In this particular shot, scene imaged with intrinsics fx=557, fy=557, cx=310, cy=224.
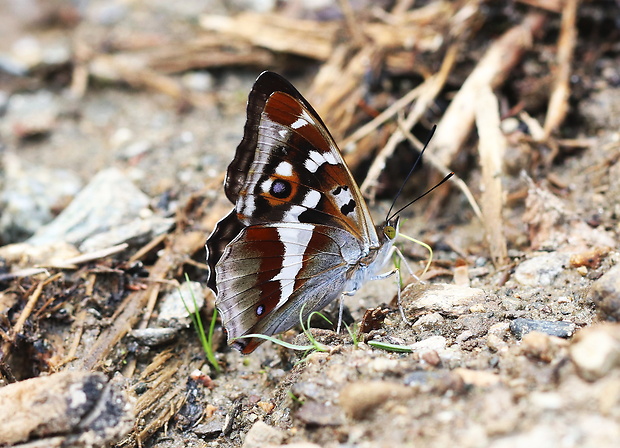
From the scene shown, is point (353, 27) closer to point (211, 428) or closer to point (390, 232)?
point (390, 232)

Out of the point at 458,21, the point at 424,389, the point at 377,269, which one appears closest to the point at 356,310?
the point at 377,269

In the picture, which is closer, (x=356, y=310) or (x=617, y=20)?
(x=356, y=310)

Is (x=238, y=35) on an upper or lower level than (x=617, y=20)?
upper

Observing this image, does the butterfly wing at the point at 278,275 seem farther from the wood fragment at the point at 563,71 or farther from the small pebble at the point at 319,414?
the wood fragment at the point at 563,71

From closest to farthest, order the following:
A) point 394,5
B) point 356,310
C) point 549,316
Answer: point 549,316 → point 356,310 → point 394,5

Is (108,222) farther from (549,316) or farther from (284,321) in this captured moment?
(549,316)

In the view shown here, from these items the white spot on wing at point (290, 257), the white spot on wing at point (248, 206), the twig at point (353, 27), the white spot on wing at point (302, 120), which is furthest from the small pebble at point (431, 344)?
the twig at point (353, 27)

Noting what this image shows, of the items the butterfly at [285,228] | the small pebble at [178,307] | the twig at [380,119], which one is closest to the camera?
the butterfly at [285,228]

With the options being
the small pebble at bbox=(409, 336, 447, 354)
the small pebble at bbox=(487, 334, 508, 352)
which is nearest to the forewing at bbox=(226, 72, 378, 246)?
the small pebble at bbox=(409, 336, 447, 354)
